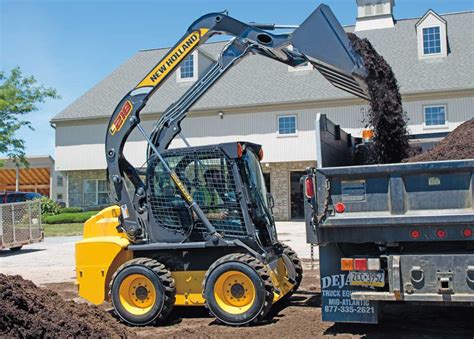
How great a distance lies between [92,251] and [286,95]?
62.6 feet

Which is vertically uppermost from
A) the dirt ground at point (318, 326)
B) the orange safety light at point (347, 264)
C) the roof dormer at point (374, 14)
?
the roof dormer at point (374, 14)

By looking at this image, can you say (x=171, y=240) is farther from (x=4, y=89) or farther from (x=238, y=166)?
(x=4, y=89)

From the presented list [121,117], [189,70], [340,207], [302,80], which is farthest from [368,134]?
[189,70]

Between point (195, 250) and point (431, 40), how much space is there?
21.5 meters

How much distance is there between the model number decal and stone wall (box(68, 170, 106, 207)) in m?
22.4

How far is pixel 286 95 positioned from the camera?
25844 mm

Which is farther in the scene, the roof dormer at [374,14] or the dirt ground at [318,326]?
the roof dormer at [374,14]

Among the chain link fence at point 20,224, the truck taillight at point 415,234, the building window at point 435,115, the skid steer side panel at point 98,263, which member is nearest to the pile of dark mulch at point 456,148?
the truck taillight at point 415,234

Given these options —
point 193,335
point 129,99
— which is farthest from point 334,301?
point 129,99

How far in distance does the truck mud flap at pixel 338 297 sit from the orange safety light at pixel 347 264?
0.15m

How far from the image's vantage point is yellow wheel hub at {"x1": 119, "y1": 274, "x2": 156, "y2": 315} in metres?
7.39

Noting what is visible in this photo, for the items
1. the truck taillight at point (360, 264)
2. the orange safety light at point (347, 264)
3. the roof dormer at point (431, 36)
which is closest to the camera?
the truck taillight at point (360, 264)

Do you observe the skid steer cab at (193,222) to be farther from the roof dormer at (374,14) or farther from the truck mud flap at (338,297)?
the roof dormer at (374,14)

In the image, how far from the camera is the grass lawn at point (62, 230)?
22.3 m
